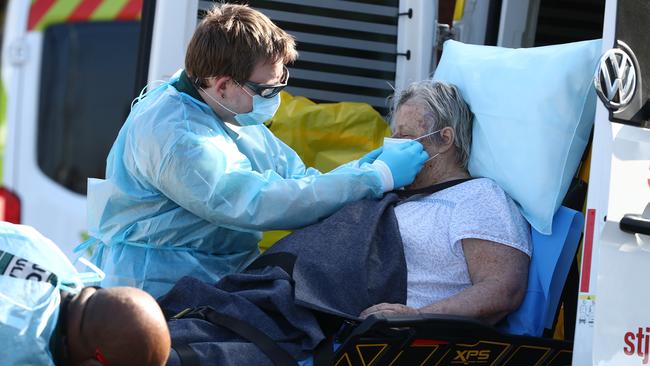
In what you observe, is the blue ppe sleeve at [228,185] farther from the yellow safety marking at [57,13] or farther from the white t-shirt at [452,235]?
the yellow safety marking at [57,13]

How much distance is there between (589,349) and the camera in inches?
121

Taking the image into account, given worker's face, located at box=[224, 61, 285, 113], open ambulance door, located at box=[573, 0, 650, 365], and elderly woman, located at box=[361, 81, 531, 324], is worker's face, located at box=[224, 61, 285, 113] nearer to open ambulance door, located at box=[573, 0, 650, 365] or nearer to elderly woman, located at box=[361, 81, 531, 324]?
elderly woman, located at box=[361, 81, 531, 324]

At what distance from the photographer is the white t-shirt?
3.57 metres

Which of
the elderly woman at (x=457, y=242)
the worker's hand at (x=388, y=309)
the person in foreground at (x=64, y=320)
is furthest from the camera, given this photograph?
the elderly woman at (x=457, y=242)

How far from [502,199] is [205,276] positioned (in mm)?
960

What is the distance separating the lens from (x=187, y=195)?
3561 mm

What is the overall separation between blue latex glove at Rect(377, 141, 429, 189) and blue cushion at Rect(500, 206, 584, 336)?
0.45 metres

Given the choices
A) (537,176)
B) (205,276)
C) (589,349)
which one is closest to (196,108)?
(205,276)

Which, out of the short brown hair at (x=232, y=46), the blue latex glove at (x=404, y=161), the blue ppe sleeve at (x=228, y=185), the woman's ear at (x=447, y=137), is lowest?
the blue ppe sleeve at (x=228, y=185)

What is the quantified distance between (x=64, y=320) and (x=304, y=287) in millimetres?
878

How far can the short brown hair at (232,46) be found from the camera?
3.63 metres

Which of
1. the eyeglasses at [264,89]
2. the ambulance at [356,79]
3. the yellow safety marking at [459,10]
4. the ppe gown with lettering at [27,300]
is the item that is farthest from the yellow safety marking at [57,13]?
the ppe gown with lettering at [27,300]

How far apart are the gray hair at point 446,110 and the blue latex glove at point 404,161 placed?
150 mm

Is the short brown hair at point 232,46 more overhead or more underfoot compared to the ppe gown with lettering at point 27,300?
more overhead
